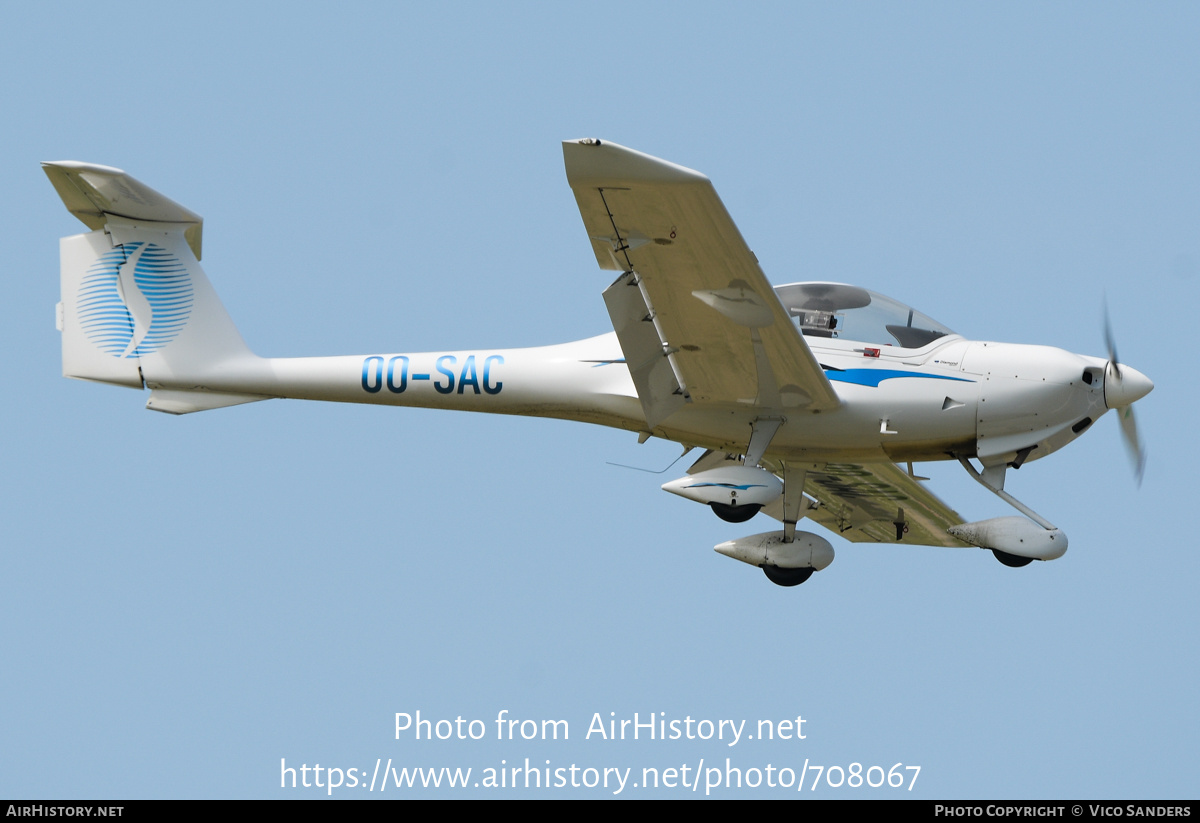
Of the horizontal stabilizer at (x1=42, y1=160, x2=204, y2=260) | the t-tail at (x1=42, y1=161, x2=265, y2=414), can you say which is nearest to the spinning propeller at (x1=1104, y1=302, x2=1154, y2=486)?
the t-tail at (x1=42, y1=161, x2=265, y2=414)

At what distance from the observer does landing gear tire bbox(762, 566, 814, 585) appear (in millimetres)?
13664

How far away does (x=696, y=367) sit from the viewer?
12.7m

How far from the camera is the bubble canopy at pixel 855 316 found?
1288 cm

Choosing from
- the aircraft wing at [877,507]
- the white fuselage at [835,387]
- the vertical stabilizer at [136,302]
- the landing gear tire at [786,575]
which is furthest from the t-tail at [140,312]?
the aircraft wing at [877,507]

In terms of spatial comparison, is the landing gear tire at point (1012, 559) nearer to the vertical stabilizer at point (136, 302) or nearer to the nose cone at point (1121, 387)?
the nose cone at point (1121, 387)

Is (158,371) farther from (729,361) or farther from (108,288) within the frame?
(729,361)

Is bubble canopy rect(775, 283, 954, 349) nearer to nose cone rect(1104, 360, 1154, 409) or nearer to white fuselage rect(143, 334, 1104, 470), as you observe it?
white fuselage rect(143, 334, 1104, 470)

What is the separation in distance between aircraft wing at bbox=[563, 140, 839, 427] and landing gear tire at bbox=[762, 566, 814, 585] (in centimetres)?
167

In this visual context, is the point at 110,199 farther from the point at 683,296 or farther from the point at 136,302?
the point at 683,296

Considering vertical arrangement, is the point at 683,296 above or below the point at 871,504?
above

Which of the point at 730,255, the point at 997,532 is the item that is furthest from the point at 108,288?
the point at 997,532

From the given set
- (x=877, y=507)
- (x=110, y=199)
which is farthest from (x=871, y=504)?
(x=110, y=199)

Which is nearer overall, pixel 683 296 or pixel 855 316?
pixel 683 296

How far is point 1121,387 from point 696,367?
3629 mm
